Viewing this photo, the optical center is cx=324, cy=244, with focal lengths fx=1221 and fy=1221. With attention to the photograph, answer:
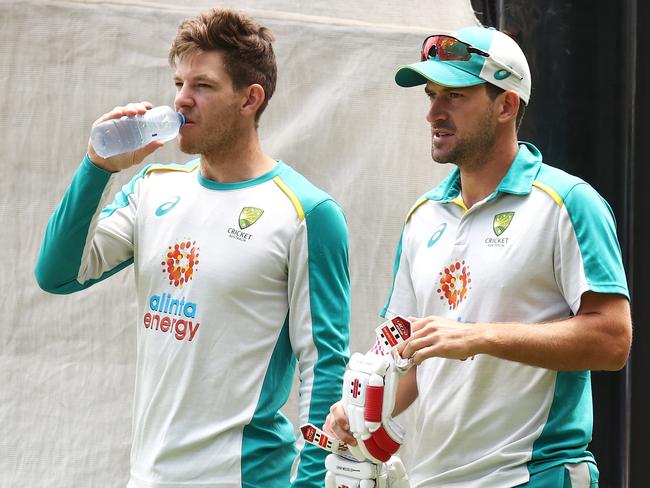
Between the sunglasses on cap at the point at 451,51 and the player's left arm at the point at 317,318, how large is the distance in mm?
479

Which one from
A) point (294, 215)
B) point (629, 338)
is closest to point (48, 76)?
point (294, 215)

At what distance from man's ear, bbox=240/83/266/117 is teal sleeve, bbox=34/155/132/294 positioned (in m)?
0.40

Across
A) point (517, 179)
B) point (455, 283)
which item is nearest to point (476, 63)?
point (517, 179)

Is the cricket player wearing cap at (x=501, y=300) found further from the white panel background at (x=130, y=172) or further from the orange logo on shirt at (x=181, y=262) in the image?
the white panel background at (x=130, y=172)

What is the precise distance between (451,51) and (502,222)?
1.55 ft

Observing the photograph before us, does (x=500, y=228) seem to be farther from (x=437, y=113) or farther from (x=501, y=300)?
(x=437, y=113)

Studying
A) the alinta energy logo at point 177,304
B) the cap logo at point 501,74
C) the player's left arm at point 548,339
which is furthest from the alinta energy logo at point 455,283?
the alinta energy logo at point 177,304

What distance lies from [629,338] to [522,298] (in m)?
0.25

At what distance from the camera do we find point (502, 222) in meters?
2.83

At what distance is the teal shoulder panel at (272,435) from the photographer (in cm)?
288

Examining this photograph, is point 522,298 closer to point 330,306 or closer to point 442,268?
point 442,268

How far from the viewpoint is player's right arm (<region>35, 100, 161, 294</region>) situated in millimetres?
2982

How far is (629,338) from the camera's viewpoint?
8.73 ft

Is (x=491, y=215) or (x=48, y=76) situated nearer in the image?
(x=491, y=215)
